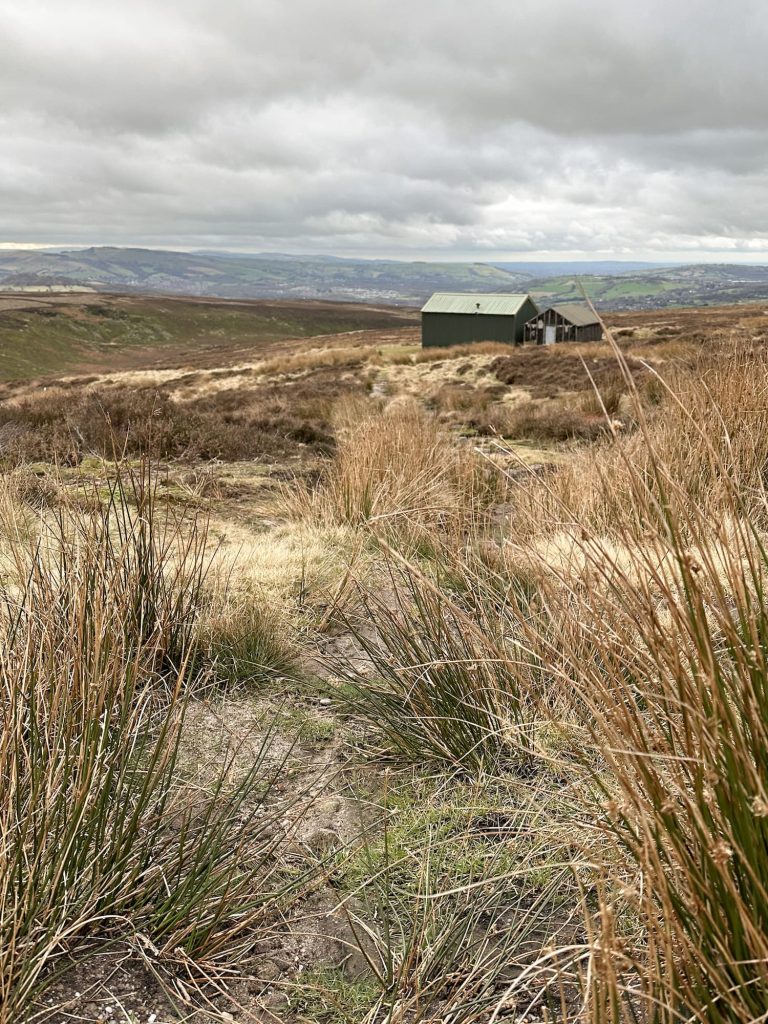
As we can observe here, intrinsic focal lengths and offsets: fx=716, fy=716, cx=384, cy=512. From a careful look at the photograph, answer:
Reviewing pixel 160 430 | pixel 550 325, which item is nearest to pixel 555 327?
pixel 550 325

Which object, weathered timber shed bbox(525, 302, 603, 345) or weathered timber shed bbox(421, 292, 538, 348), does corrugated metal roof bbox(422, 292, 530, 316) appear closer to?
weathered timber shed bbox(421, 292, 538, 348)

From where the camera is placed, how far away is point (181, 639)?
2760 millimetres

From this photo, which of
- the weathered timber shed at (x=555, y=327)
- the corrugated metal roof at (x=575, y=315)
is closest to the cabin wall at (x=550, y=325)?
the weathered timber shed at (x=555, y=327)

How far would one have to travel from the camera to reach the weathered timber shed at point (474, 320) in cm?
3322

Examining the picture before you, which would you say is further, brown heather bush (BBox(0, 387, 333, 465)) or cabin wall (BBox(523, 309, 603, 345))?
cabin wall (BBox(523, 309, 603, 345))

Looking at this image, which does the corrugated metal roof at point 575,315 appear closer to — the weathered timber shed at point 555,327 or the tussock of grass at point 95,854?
the weathered timber shed at point 555,327

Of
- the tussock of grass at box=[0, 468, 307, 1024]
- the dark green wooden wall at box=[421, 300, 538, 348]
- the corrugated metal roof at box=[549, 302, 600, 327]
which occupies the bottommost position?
the tussock of grass at box=[0, 468, 307, 1024]

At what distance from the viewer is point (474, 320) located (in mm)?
33625

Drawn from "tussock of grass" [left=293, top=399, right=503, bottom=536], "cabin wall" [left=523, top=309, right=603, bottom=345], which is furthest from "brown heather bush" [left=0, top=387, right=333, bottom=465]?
"cabin wall" [left=523, top=309, right=603, bottom=345]

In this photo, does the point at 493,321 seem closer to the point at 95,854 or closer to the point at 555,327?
the point at 555,327

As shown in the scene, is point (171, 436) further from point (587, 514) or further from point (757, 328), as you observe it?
point (757, 328)

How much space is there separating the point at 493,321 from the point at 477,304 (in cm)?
120

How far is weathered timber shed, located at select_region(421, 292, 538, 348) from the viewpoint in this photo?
33.2m

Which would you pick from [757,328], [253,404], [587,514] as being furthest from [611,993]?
[757,328]
